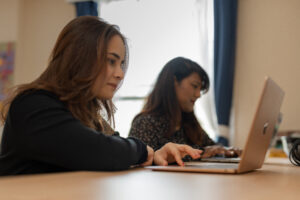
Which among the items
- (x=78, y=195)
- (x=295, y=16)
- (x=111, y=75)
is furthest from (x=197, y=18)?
(x=78, y=195)

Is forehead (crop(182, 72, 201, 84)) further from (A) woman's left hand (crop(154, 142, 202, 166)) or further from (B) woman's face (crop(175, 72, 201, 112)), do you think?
(A) woman's left hand (crop(154, 142, 202, 166))

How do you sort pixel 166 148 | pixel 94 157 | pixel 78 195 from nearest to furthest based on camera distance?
pixel 78 195 → pixel 94 157 → pixel 166 148

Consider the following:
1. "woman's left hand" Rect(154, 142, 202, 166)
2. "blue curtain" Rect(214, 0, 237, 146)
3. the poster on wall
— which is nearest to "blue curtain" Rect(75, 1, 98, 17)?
the poster on wall

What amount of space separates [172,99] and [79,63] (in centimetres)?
101

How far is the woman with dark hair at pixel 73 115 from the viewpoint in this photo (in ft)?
2.77

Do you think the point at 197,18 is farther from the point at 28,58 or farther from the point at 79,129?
the point at 79,129

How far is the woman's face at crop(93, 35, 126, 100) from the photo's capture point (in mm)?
1156

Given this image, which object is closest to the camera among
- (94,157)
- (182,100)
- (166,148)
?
(94,157)

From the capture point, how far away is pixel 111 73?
3.85 feet

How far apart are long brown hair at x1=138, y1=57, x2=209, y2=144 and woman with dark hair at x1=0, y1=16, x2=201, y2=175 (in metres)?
0.72

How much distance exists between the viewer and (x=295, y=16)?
10.0 feet

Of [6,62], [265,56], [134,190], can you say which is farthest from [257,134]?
[6,62]

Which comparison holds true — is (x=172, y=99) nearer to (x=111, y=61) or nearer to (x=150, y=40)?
(x=111, y=61)

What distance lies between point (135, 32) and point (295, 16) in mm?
1504
